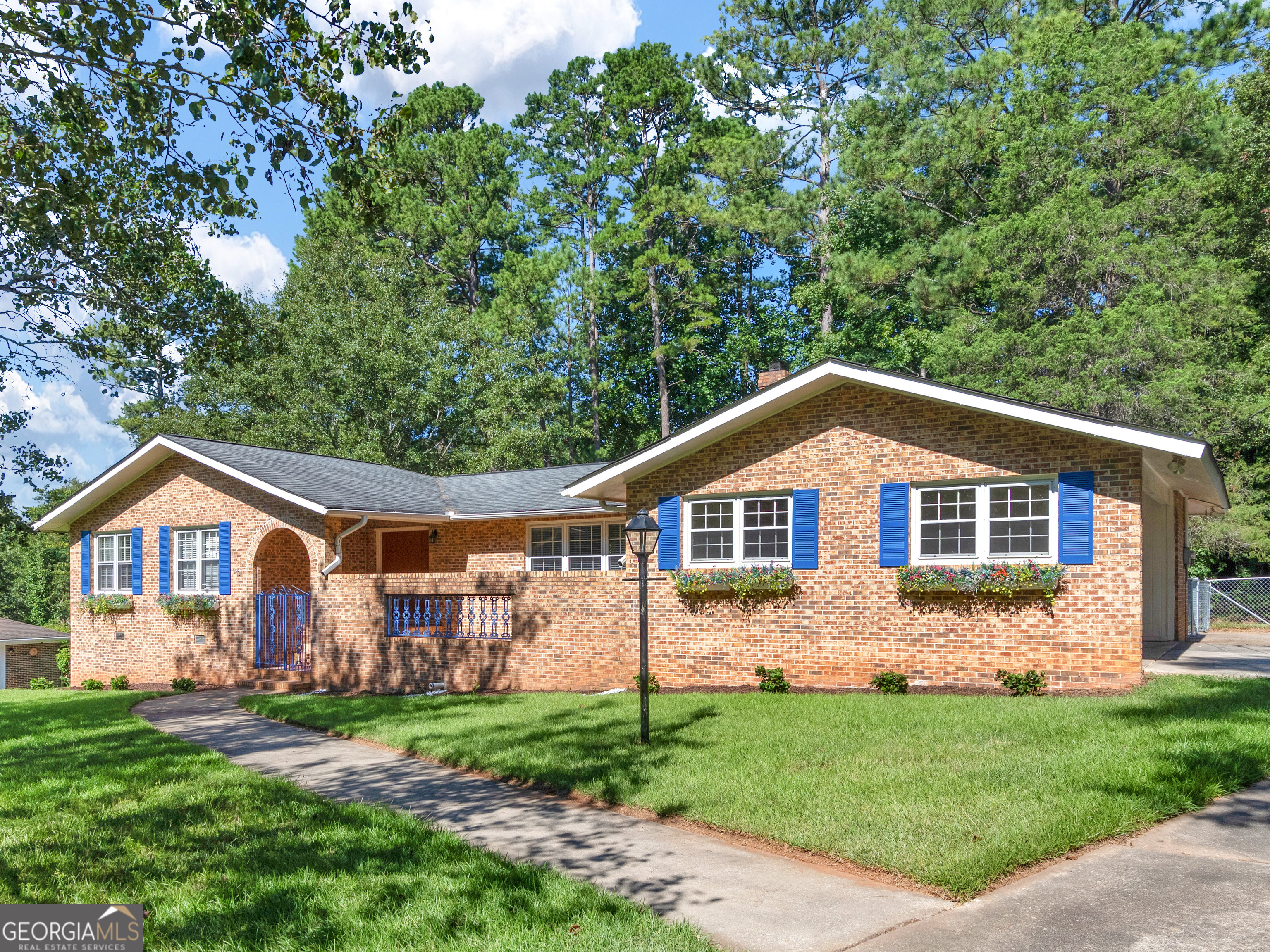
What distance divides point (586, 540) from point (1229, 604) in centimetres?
1883

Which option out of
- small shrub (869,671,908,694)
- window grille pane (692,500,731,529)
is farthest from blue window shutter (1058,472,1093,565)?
window grille pane (692,500,731,529)

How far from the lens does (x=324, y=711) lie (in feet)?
42.1

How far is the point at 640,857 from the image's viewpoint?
6129mm

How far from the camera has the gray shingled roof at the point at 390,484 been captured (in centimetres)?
1802

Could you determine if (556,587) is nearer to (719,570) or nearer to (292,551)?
(719,570)

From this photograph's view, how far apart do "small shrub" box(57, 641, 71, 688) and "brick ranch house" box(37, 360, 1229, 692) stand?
6512mm

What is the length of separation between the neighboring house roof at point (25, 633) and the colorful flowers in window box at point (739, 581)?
32.4 m

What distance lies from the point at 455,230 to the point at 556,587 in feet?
105

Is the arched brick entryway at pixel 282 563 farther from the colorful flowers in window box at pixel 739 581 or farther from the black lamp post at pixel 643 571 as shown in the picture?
the black lamp post at pixel 643 571

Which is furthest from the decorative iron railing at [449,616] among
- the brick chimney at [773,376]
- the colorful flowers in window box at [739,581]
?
the brick chimney at [773,376]

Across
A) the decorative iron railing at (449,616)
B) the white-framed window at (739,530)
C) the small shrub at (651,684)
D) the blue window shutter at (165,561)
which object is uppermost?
the white-framed window at (739,530)

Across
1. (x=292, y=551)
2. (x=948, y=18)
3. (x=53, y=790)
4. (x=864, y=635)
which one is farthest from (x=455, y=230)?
(x=53, y=790)

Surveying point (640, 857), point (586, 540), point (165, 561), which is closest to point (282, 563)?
point (165, 561)

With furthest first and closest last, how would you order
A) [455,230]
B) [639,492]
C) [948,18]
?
[455,230] → [948,18] → [639,492]
